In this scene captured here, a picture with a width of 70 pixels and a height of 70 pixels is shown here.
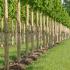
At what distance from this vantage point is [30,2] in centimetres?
4075

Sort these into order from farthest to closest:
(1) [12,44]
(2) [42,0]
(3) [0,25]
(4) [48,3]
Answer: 1. (3) [0,25]
2. (1) [12,44]
3. (4) [48,3]
4. (2) [42,0]

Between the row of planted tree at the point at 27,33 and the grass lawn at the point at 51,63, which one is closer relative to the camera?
the grass lawn at the point at 51,63

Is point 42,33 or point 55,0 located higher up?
point 55,0

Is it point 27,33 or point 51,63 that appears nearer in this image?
point 51,63

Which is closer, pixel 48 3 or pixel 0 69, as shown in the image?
pixel 0 69

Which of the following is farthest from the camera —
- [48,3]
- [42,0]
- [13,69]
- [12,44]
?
[12,44]

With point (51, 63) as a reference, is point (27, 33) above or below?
above

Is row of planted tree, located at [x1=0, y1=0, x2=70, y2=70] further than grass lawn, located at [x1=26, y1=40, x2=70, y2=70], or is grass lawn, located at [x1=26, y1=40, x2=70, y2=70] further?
row of planted tree, located at [x1=0, y1=0, x2=70, y2=70]

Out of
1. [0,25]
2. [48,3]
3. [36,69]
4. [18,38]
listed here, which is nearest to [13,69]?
[36,69]

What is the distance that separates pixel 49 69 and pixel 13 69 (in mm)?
2093

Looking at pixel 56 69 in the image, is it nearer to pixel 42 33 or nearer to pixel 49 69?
pixel 49 69

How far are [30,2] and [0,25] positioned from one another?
66.1 feet

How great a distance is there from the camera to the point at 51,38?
63625 millimetres

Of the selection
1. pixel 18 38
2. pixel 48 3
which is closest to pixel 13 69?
pixel 18 38
